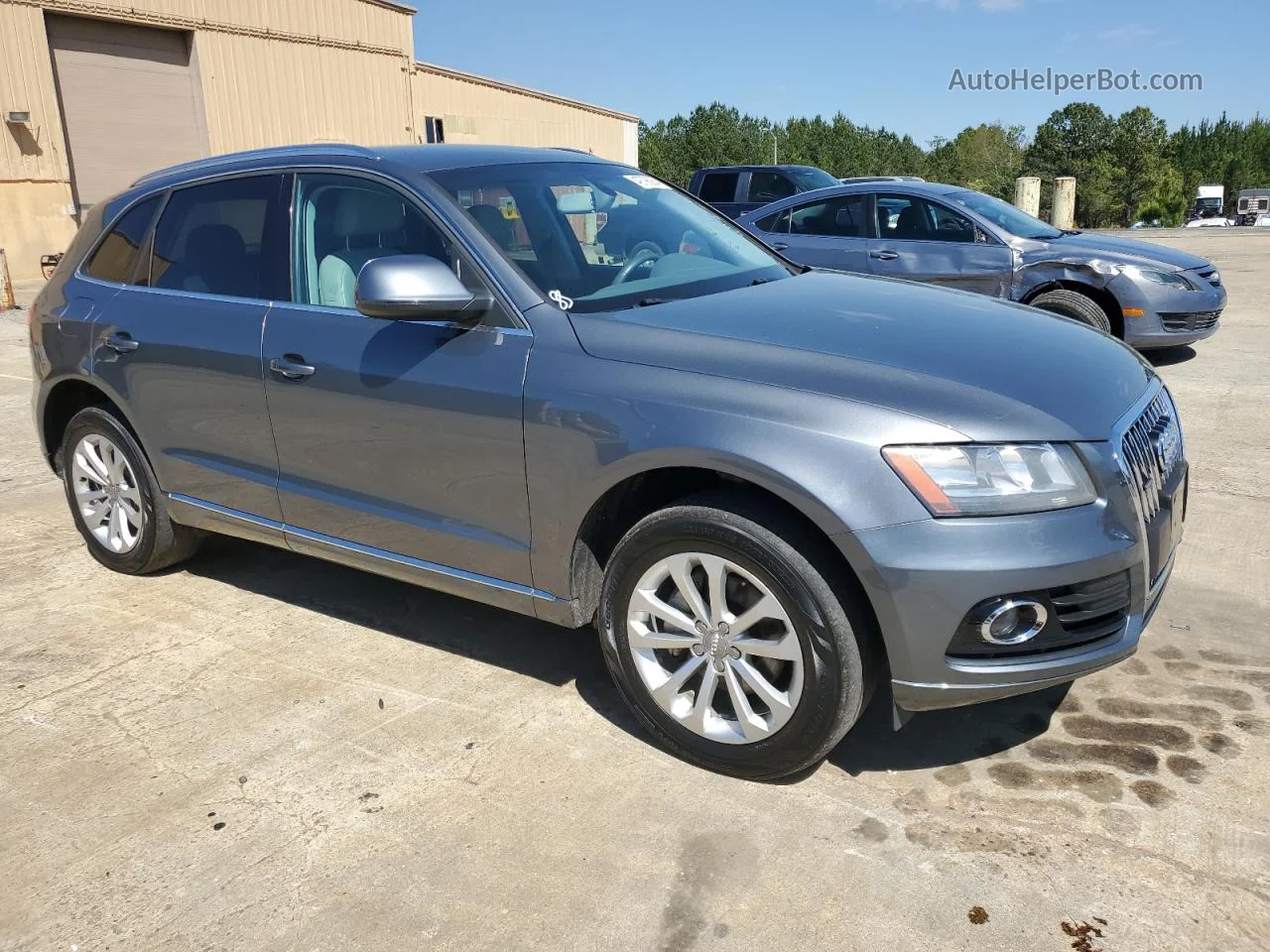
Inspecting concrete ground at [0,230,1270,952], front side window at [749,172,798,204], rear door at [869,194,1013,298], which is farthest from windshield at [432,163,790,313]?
front side window at [749,172,798,204]

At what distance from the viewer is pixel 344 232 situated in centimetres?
379

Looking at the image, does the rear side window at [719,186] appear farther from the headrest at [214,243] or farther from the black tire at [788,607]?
the black tire at [788,607]

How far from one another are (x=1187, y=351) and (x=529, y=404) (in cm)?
840

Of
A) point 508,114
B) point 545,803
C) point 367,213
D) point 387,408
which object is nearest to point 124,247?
point 367,213

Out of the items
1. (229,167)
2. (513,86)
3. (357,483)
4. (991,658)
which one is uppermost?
(513,86)

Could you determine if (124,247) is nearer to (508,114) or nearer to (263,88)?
(263,88)

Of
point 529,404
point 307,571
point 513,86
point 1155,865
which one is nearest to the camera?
point 1155,865

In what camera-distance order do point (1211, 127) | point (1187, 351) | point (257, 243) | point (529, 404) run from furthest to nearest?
point (1211, 127) < point (1187, 351) < point (257, 243) < point (529, 404)

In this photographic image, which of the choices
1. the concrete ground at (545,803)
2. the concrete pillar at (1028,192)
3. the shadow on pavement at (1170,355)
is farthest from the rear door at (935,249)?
the concrete pillar at (1028,192)

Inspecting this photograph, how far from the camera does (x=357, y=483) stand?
11.9ft

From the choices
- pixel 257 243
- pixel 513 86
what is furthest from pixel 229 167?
pixel 513 86

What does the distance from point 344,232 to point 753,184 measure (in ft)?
39.1

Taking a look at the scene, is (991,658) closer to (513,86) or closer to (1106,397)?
(1106,397)

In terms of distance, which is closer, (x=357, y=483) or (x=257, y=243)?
(x=357, y=483)
